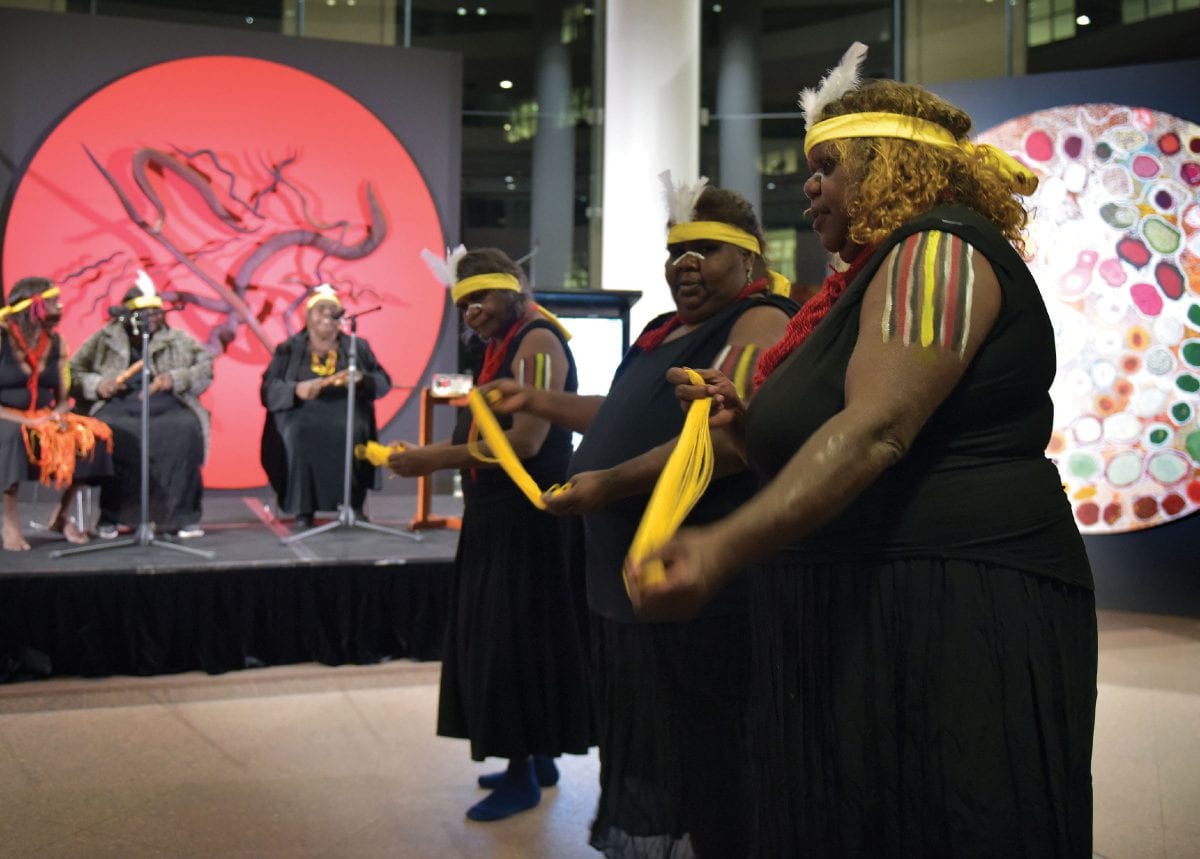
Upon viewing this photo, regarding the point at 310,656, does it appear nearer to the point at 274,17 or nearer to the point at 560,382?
the point at 560,382

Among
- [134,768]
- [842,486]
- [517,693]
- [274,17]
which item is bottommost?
[134,768]

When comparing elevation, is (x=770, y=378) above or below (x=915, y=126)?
below

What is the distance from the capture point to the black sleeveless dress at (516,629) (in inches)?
124

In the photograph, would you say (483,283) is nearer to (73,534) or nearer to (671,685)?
(671,685)

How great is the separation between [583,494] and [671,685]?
446 millimetres

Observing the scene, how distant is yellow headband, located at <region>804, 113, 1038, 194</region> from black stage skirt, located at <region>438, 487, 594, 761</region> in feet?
6.22

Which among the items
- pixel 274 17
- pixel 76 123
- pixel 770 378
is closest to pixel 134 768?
pixel 770 378

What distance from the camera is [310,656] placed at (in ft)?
16.3

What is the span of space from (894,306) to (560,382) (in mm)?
1838

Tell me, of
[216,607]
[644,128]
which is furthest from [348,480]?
[644,128]

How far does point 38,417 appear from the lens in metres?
5.53

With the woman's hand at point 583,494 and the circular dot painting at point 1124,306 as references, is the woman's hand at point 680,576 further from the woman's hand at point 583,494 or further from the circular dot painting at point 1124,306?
the circular dot painting at point 1124,306

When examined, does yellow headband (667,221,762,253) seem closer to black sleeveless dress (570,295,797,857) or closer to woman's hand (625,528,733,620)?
black sleeveless dress (570,295,797,857)

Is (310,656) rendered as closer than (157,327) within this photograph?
Yes
